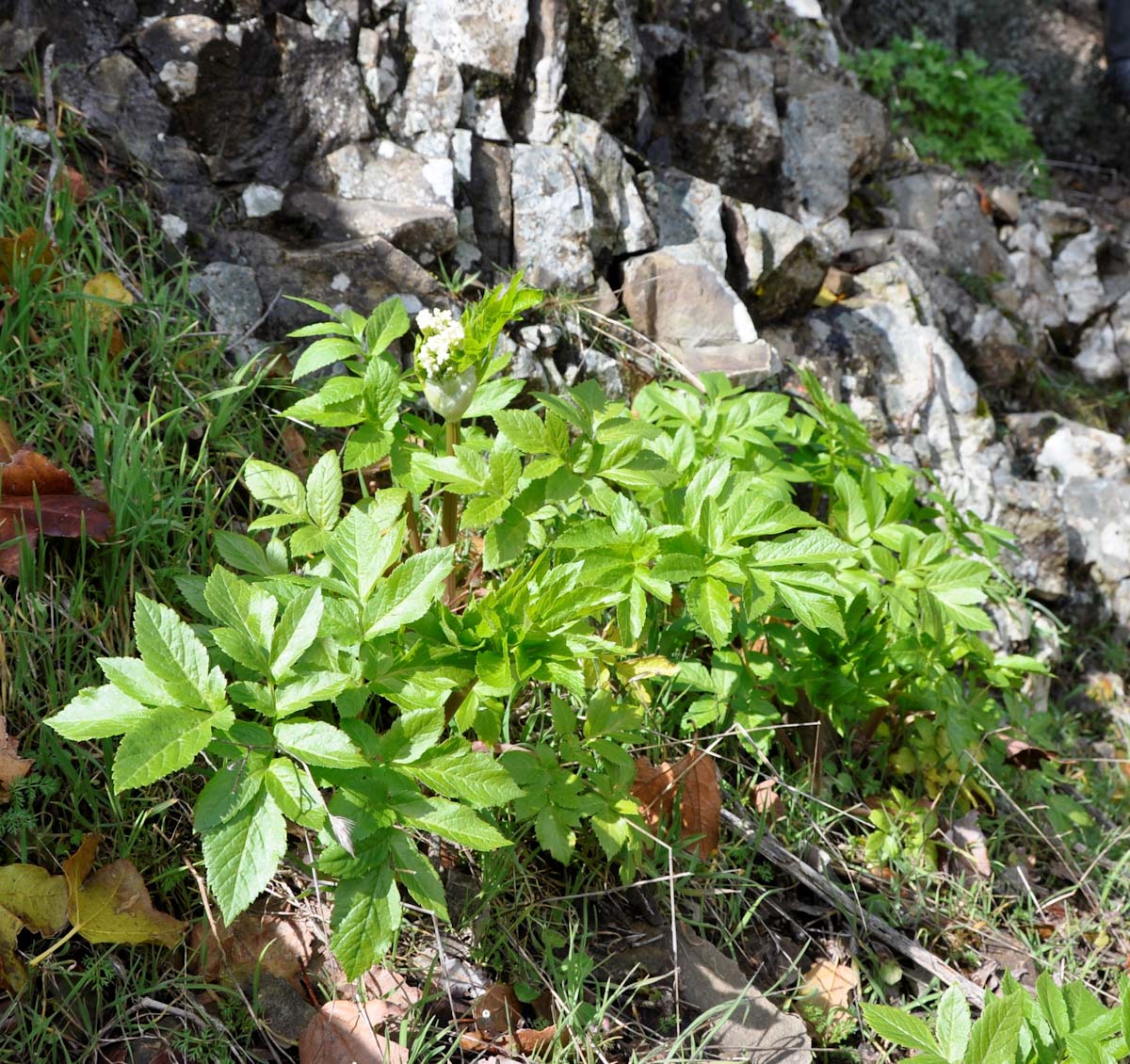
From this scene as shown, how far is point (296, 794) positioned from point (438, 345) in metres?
0.87

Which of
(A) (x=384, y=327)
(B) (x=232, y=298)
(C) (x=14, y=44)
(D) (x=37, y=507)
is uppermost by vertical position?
(C) (x=14, y=44)

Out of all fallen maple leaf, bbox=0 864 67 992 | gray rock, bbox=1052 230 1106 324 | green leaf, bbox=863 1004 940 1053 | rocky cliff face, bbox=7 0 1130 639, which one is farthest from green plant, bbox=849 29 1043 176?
fallen maple leaf, bbox=0 864 67 992

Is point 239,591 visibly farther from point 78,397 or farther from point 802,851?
point 802,851

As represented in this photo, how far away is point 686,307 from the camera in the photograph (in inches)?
Result: 131

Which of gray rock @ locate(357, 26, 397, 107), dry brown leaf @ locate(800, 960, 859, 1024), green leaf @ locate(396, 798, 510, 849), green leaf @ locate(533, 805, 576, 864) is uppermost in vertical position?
gray rock @ locate(357, 26, 397, 107)

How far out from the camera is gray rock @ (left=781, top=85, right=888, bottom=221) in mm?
4184

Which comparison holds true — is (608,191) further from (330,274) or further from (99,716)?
(99,716)

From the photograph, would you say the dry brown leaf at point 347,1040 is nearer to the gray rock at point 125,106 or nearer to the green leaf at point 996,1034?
the green leaf at point 996,1034

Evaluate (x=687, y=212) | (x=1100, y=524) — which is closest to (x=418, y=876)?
(x=687, y=212)

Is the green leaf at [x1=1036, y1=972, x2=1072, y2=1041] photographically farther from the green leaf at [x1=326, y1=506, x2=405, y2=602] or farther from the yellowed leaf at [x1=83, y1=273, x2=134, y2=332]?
the yellowed leaf at [x1=83, y1=273, x2=134, y2=332]

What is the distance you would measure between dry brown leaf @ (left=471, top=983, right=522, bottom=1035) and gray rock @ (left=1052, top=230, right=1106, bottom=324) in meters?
4.72

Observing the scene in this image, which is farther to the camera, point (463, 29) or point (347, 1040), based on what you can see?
point (463, 29)

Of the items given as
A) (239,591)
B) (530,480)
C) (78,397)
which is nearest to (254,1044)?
(239,591)

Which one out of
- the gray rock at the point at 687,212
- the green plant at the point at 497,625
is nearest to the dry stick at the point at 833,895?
the green plant at the point at 497,625
